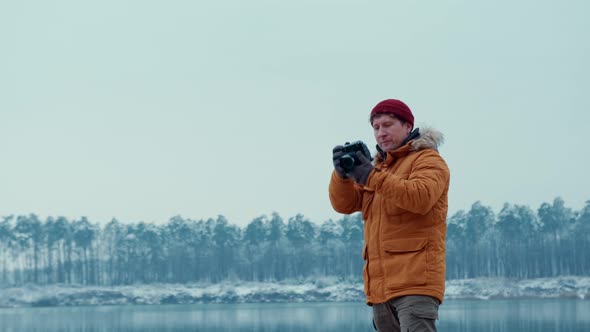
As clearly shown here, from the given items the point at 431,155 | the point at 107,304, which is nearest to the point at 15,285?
the point at 107,304

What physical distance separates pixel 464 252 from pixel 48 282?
53.4m

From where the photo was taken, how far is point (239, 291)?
10938cm

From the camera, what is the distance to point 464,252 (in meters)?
112

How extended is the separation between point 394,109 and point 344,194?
1.40 ft

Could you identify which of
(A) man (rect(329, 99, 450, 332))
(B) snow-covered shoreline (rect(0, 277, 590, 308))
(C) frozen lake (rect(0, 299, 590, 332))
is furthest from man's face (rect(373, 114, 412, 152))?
(B) snow-covered shoreline (rect(0, 277, 590, 308))

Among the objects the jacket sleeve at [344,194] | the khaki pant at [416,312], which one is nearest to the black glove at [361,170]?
the jacket sleeve at [344,194]

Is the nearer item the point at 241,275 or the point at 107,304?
the point at 107,304

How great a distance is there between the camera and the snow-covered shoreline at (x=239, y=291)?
98.9 m

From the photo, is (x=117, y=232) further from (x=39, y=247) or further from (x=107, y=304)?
(x=107, y=304)

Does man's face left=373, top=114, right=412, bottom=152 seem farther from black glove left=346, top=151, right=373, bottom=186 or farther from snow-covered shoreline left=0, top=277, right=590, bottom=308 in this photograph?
snow-covered shoreline left=0, top=277, right=590, bottom=308

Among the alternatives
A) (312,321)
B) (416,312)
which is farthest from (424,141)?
(312,321)

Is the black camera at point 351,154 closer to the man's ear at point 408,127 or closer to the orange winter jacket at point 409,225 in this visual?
the orange winter jacket at point 409,225

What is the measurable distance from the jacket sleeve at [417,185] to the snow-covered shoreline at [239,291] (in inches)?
3786

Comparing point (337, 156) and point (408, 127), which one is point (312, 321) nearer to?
point (408, 127)
